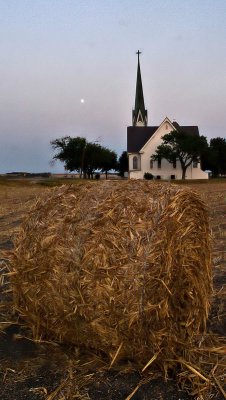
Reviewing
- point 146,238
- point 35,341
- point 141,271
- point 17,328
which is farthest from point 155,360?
point 17,328

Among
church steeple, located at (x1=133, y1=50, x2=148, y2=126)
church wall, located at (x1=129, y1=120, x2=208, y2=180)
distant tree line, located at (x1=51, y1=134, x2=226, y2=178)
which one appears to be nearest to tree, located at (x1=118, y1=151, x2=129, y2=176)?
distant tree line, located at (x1=51, y1=134, x2=226, y2=178)

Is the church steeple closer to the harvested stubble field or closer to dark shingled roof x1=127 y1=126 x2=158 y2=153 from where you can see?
dark shingled roof x1=127 y1=126 x2=158 y2=153

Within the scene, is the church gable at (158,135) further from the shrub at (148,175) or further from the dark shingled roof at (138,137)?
the shrub at (148,175)

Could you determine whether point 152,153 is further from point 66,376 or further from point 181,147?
point 66,376

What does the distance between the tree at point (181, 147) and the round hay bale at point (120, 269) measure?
256ft

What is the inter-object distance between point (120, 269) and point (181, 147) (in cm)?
7984

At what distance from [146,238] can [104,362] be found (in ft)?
4.40

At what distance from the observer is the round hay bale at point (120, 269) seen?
4.43 metres

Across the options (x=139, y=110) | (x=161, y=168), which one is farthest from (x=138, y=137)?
(x=139, y=110)

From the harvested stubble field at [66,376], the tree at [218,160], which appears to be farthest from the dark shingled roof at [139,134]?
the harvested stubble field at [66,376]

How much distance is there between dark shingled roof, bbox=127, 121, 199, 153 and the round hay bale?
279 ft

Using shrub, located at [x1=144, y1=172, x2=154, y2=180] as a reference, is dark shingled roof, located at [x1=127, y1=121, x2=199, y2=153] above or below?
above

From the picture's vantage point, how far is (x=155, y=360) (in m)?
4.47

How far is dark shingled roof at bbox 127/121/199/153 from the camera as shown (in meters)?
90.0
